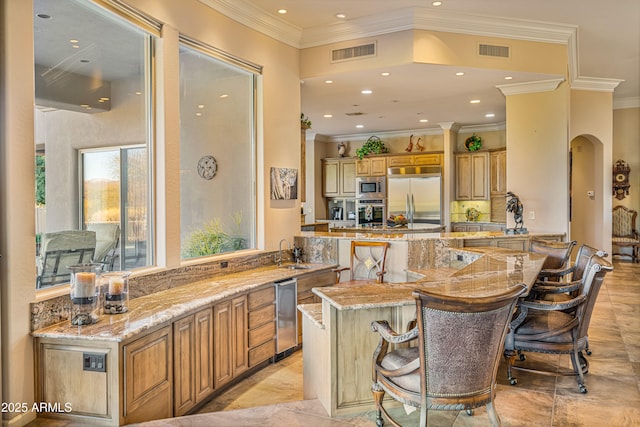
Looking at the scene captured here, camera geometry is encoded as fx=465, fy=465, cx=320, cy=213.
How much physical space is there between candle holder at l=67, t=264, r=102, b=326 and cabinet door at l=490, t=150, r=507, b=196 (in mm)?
8305

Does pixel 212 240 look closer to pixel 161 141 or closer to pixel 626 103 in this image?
pixel 161 141

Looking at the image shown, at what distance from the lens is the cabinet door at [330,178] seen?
11.4 m

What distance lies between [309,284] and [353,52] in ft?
9.25

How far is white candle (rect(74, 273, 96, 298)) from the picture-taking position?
2807mm

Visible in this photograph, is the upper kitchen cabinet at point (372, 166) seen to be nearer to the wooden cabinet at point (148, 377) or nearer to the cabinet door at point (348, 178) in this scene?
the cabinet door at point (348, 178)

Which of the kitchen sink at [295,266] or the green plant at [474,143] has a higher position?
the green plant at [474,143]

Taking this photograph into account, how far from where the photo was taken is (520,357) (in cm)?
391

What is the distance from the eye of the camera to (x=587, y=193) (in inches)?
367

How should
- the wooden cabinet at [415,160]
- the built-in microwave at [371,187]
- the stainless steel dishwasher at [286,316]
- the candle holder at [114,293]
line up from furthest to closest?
the built-in microwave at [371,187], the wooden cabinet at [415,160], the stainless steel dishwasher at [286,316], the candle holder at [114,293]

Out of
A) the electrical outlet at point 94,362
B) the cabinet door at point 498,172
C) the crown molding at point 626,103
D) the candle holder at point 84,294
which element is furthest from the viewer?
the crown molding at point 626,103

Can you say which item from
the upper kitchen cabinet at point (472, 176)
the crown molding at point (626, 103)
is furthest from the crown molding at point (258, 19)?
the crown molding at point (626, 103)

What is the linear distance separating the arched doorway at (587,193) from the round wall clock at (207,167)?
7010 millimetres

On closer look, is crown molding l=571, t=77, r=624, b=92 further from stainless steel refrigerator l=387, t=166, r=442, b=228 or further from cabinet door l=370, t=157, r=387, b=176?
cabinet door l=370, t=157, r=387, b=176

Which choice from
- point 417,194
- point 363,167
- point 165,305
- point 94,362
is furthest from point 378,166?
point 94,362
